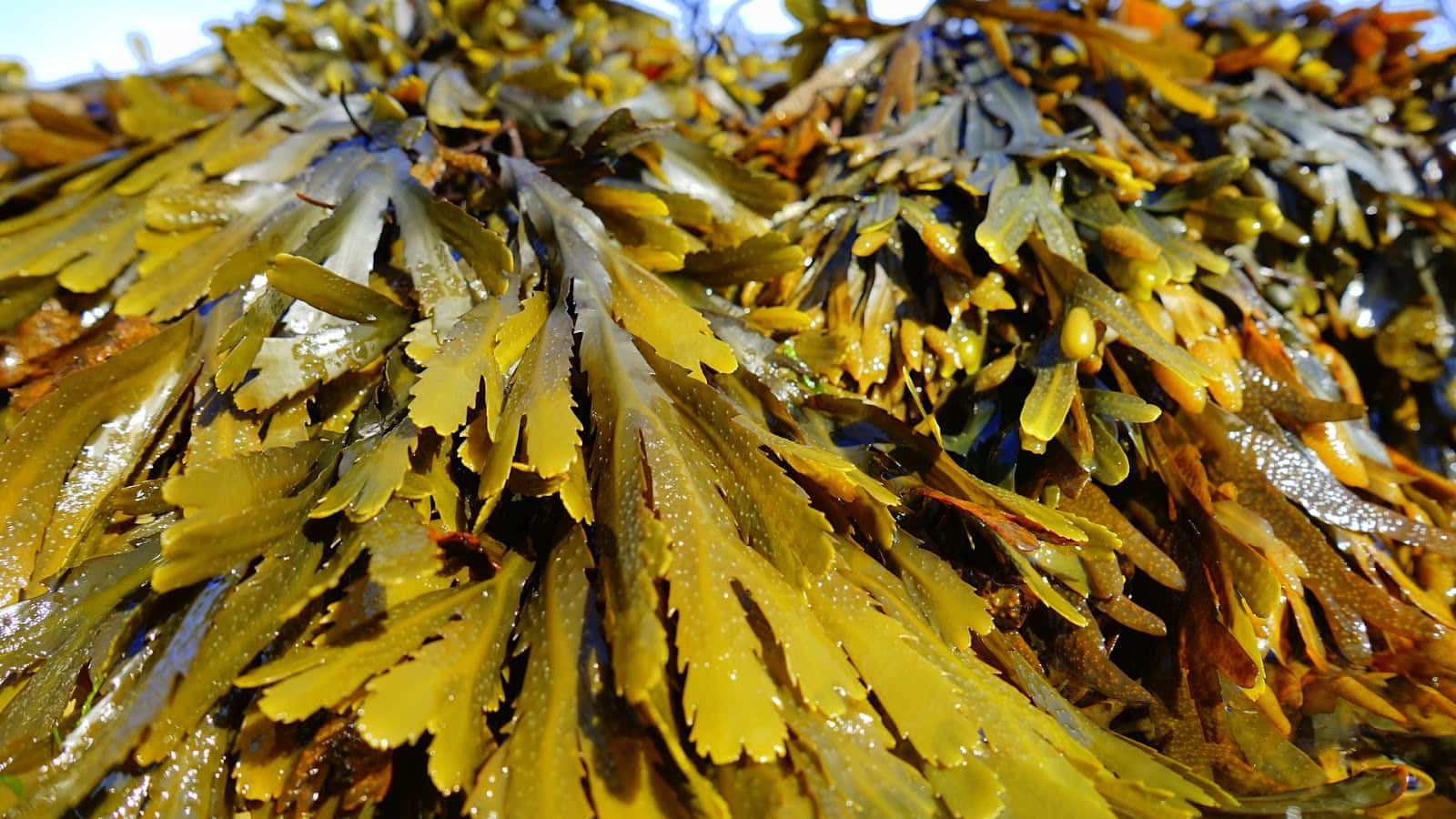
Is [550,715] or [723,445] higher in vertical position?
[723,445]

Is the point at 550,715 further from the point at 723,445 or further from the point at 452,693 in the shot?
the point at 723,445

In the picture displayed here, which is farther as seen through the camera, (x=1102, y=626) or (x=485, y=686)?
(x=1102, y=626)

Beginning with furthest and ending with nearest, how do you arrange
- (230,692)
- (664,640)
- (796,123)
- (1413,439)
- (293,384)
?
(796,123) < (1413,439) < (293,384) < (230,692) < (664,640)

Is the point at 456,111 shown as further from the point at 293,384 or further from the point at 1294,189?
the point at 1294,189

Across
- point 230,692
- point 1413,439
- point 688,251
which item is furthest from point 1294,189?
point 230,692

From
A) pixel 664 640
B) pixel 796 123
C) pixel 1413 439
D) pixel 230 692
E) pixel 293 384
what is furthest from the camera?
pixel 796 123

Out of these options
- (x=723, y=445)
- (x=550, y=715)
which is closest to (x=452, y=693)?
(x=550, y=715)

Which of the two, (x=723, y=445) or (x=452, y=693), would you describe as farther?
(x=723, y=445)

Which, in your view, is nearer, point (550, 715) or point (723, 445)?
point (550, 715)
